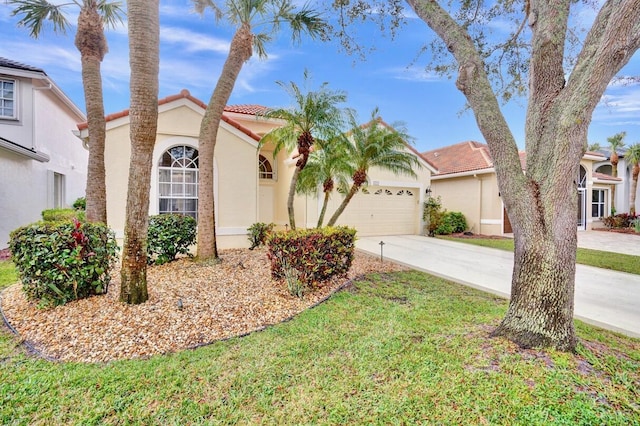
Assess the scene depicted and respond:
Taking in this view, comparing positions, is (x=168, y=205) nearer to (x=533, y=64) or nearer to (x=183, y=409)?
(x=183, y=409)

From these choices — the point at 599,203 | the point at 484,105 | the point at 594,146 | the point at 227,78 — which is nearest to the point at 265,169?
the point at 227,78

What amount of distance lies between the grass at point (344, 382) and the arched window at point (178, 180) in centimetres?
685

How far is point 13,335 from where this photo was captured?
493 cm

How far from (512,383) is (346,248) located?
4.60 meters

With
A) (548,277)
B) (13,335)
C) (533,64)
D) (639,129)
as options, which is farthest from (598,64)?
(639,129)

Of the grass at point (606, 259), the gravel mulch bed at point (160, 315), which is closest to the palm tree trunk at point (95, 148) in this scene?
the gravel mulch bed at point (160, 315)

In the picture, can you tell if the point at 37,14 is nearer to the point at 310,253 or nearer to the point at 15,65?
the point at 15,65

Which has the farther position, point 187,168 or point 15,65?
point 15,65

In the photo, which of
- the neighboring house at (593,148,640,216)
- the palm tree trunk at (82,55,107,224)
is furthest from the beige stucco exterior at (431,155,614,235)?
the palm tree trunk at (82,55,107,224)

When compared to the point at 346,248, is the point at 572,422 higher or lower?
lower

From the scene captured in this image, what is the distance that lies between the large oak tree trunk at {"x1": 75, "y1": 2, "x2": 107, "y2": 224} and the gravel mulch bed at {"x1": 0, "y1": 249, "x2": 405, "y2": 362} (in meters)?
2.67

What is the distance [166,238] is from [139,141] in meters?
4.09

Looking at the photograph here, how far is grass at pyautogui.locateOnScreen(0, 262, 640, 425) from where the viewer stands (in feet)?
10.2

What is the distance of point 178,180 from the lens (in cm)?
1151
